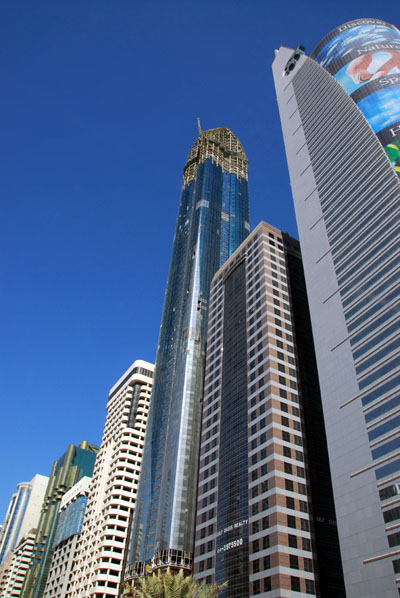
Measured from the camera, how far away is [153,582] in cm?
4131

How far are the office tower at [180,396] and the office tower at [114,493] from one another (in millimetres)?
11857

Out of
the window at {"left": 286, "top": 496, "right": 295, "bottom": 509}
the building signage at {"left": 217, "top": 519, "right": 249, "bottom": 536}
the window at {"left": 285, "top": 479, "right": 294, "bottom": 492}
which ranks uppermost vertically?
the window at {"left": 285, "top": 479, "right": 294, "bottom": 492}

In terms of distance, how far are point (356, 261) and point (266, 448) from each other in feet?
123

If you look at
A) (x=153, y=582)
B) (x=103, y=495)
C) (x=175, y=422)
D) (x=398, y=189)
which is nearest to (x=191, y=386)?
(x=175, y=422)

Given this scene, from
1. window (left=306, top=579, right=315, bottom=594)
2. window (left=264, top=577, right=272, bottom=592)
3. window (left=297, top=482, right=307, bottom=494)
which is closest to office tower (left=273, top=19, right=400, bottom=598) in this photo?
window (left=306, top=579, right=315, bottom=594)

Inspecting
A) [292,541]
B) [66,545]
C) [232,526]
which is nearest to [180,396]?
[232,526]

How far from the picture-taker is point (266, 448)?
288 ft

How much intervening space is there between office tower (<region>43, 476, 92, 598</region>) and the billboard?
136298 millimetres

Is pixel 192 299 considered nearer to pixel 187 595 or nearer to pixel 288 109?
pixel 288 109

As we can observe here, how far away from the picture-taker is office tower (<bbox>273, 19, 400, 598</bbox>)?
6662 centimetres

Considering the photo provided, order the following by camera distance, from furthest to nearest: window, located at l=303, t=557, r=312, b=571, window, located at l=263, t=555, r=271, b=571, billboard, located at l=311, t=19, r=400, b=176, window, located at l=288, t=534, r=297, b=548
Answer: billboard, located at l=311, t=19, r=400, b=176 < window, located at l=288, t=534, r=297, b=548 < window, located at l=303, t=557, r=312, b=571 < window, located at l=263, t=555, r=271, b=571

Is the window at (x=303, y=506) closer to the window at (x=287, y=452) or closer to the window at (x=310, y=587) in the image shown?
the window at (x=287, y=452)

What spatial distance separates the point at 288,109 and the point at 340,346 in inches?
3643

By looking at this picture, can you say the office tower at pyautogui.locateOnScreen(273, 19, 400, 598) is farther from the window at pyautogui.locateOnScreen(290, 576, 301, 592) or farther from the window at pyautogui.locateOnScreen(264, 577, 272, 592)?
the window at pyautogui.locateOnScreen(264, 577, 272, 592)
